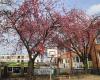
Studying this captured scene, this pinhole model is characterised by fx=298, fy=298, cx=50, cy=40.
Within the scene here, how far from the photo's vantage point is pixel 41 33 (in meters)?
30.4

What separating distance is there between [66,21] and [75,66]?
110 ft

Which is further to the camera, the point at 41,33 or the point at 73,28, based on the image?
the point at 73,28

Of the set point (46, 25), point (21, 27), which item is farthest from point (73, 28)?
point (21, 27)

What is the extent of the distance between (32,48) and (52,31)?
2984 millimetres

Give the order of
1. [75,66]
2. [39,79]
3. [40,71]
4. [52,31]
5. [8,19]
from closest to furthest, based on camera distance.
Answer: [8,19]
[52,31]
[39,79]
[40,71]
[75,66]

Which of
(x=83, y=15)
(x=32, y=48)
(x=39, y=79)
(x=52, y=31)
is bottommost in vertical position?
(x=39, y=79)

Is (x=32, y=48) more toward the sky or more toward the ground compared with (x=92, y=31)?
more toward the ground

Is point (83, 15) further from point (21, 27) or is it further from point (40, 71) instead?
point (21, 27)

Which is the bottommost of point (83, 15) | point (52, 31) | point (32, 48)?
point (32, 48)

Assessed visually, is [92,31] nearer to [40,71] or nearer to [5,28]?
[40,71]

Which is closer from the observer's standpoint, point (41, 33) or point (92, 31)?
point (41, 33)

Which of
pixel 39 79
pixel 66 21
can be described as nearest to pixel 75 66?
pixel 39 79

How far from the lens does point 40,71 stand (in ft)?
151

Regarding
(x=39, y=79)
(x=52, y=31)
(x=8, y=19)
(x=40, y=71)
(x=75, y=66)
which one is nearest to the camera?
(x=8, y=19)
